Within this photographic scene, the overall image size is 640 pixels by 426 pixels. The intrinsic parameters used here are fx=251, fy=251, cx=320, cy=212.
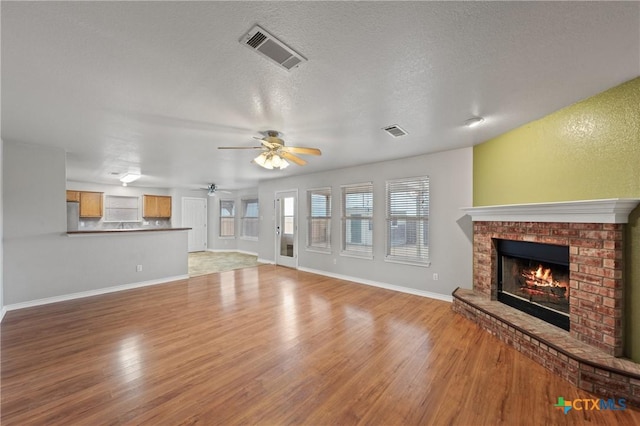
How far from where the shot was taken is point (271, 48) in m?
1.67

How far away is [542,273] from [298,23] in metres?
3.78

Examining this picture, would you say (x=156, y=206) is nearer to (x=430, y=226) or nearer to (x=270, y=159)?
(x=270, y=159)

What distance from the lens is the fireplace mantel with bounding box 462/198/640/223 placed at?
6.90ft

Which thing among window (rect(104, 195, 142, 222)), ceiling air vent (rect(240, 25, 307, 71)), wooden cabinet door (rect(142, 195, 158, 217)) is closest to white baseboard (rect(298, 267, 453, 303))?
ceiling air vent (rect(240, 25, 307, 71))

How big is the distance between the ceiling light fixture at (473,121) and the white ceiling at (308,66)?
7cm

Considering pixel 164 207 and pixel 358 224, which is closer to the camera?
pixel 358 224

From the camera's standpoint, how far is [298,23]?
1.45m

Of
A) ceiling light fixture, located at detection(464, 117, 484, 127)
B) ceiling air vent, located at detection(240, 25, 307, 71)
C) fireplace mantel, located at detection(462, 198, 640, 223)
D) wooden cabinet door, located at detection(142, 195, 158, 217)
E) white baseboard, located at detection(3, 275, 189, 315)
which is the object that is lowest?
white baseboard, located at detection(3, 275, 189, 315)

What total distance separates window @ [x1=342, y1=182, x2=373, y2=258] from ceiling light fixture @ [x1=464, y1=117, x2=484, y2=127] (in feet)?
7.83

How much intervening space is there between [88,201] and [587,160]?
10.9m

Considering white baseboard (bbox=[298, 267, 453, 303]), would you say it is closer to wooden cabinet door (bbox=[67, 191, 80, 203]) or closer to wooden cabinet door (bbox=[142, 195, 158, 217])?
wooden cabinet door (bbox=[142, 195, 158, 217])

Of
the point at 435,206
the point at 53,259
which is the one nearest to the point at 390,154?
the point at 435,206

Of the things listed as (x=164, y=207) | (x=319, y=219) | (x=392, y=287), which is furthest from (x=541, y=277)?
(x=164, y=207)

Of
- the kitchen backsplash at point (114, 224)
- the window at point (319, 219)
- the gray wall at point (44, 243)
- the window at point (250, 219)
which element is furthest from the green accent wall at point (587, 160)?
the kitchen backsplash at point (114, 224)
